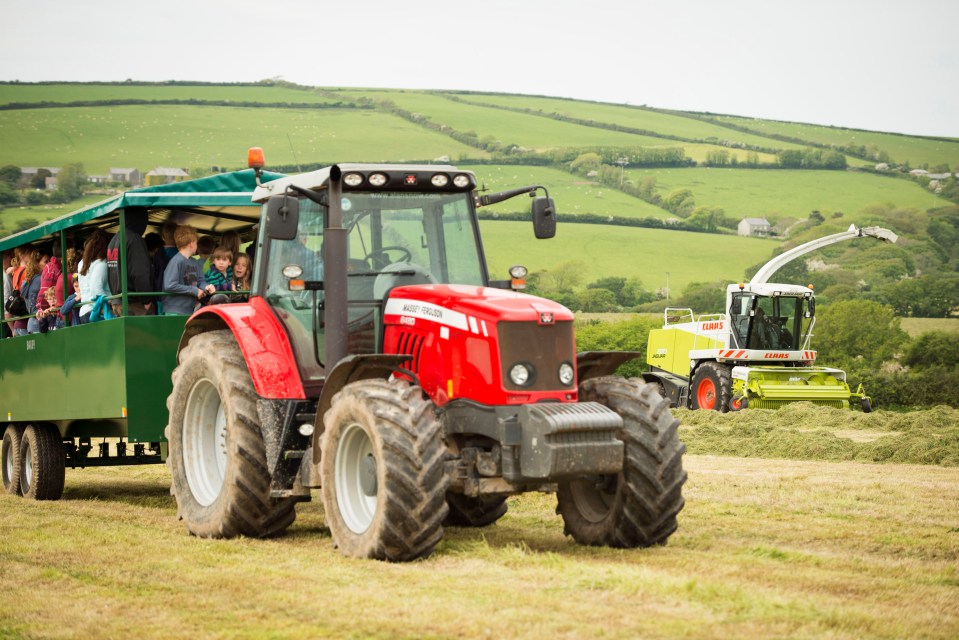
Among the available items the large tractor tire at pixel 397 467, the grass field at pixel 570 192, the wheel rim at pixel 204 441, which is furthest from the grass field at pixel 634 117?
the large tractor tire at pixel 397 467

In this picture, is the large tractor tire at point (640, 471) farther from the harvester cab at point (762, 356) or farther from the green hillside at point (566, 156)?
the green hillside at point (566, 156)

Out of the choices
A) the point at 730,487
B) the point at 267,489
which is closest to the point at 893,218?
the point at 730,487

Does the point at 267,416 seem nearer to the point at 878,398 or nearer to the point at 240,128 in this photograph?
the point at 878,398

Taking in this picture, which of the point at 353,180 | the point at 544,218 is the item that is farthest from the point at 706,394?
the point at 353,180

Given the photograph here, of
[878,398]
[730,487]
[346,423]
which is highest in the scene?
[346,423]

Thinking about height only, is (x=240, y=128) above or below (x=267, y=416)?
above

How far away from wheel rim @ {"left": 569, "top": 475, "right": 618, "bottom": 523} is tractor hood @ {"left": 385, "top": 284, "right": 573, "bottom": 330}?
3.99 feet

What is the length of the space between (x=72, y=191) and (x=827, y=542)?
67.8m

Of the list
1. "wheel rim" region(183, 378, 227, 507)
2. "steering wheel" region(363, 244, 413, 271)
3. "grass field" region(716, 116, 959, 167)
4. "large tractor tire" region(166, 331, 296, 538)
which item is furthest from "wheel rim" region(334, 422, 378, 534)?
"grass field" region(716, 116, 959, 167)

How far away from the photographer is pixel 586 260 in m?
67.1

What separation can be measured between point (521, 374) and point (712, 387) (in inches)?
779

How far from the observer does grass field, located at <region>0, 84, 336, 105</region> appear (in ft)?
277

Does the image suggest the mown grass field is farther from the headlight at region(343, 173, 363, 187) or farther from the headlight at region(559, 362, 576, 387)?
the headlight at region(343, 173, 363, 187)

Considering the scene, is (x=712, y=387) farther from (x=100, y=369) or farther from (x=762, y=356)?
(x=100, y=369)
